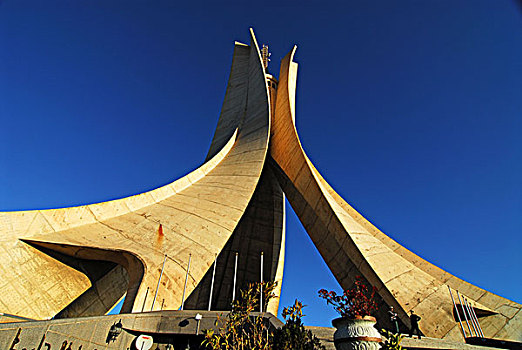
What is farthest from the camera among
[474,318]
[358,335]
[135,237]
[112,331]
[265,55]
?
[265,55]

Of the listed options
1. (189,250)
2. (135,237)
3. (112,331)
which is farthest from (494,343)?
(135,237)

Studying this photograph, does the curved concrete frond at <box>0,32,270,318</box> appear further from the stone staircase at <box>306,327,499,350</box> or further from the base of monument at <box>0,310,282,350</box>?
the stone staircase at <box>306,327,499,350</box>

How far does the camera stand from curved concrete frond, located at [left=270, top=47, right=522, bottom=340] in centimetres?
673

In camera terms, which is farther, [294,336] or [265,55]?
[265,55]

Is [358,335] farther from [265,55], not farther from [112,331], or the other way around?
[265,55]

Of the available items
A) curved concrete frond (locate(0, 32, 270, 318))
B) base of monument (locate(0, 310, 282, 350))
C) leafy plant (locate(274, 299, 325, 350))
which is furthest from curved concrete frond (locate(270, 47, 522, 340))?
leafy plant (locate(274, 299, 325, 350))

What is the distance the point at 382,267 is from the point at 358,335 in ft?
16.3

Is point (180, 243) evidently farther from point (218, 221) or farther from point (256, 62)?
point (256, 62)

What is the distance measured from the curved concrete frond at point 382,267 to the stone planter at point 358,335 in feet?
14.2

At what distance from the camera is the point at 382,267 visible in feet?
24.5

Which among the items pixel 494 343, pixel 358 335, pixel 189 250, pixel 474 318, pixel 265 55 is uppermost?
pixel 265 55

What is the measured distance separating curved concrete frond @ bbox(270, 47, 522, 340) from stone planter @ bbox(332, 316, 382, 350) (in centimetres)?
434

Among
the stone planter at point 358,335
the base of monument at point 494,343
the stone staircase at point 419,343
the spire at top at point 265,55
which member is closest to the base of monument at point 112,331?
the stone staircase at point 419,343

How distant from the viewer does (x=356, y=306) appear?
3.16 meters
